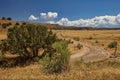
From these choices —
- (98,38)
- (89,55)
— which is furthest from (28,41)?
(98,38)

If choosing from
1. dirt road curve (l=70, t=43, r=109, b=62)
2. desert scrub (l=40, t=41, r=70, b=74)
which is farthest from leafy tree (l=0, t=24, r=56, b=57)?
desert scrub (l=40, t=41, r=70, b=74)

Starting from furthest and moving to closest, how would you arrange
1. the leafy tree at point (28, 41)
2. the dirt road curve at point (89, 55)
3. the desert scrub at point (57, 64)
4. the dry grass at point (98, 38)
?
1. the dry grass at point (98, 38)
2. the dirt road curve at point (89, 55)
3. the leafy tree at point (28, 41)
4. the desert scrub at point (57, 64)

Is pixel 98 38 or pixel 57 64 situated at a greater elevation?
pixel 57 64

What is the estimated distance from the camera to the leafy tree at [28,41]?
40.6 m

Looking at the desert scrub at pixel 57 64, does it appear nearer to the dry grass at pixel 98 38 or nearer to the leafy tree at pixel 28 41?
the leafy tree at pixel 28 41

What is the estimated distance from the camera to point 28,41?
1628 inches

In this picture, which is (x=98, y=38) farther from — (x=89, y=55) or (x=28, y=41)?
(x=28, y=41)

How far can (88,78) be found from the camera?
39.5 ft

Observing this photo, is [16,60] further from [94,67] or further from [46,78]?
[46,78]

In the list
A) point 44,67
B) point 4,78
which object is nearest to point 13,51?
point 44,67

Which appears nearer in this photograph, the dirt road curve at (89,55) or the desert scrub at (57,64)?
the desert scrub at (57,64)

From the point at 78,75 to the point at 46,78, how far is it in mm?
1516

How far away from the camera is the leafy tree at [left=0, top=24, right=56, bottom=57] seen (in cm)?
4062

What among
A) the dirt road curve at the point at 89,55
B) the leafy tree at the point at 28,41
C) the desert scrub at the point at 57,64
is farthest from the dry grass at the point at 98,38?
the desert scrub at the point at 57,64
